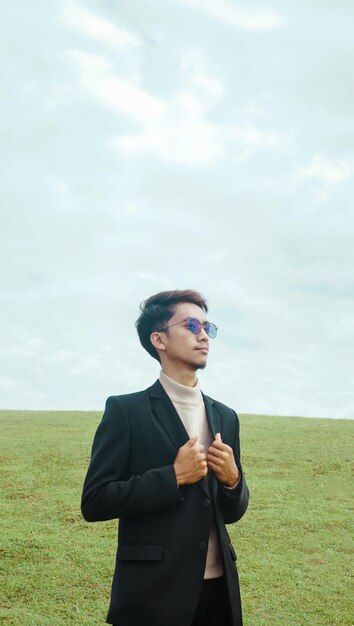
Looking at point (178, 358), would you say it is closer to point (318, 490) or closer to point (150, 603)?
point (150, 603)

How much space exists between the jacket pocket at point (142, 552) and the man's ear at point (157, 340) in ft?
3.28

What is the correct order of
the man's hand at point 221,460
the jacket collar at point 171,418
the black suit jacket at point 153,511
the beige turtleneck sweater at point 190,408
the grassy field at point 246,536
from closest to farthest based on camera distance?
the black suit jacket at point 153,511
the man's hand at point 221,460
the jacket collar at point 171,418
the beige turtleneck sweater at point 190,408
the grassy field at point 246,536

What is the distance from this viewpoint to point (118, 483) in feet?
11.3

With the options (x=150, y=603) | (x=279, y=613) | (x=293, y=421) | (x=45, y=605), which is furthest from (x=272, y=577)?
(x=293, y=421)

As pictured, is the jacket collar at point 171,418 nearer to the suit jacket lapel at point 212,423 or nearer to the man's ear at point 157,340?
the suit jacket lapel at point 212,423

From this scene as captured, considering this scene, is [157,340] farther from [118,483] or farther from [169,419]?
[118,483]

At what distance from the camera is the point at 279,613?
27.8 ft

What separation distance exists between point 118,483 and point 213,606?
77 centimetres

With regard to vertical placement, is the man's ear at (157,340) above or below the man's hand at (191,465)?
above

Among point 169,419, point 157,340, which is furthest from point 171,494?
point 157,340

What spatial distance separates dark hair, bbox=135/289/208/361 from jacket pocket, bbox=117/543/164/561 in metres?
1.00

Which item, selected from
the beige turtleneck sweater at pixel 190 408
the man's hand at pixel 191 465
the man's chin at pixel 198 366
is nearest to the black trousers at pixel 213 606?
the man's hand at pixel 191 465

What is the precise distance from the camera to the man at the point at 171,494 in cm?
336

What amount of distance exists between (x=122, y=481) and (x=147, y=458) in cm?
17
